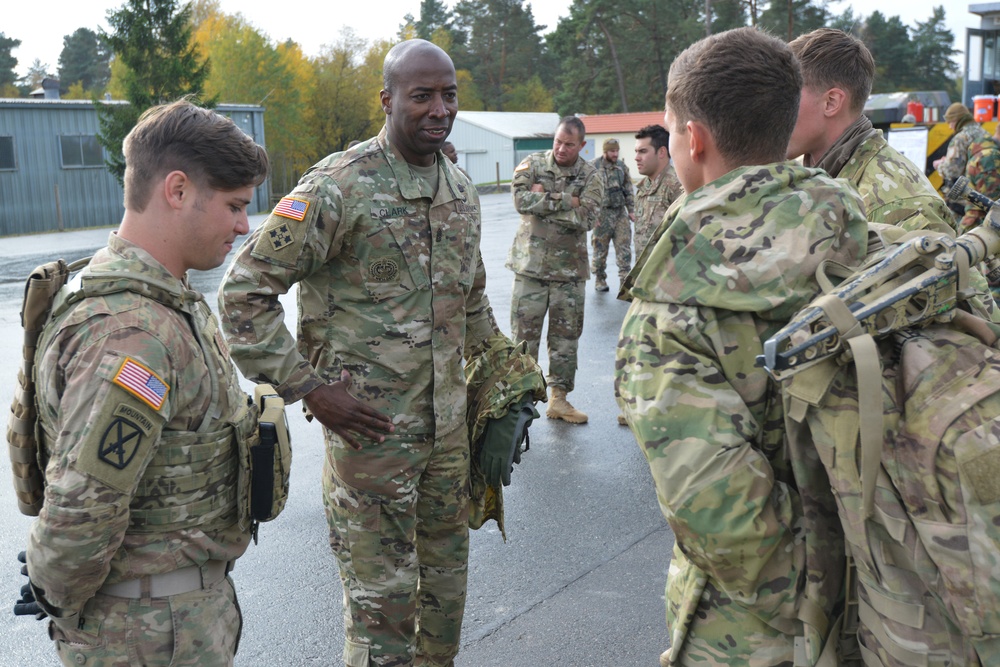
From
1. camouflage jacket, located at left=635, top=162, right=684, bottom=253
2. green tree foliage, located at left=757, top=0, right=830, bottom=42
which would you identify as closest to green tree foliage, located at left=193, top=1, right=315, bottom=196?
green tree foliage, located at left=757, top=0, right=830, bottom=42

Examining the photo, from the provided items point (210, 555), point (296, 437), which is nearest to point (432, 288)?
point (210, 555)

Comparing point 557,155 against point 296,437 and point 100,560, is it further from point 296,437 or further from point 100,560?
point 100,560

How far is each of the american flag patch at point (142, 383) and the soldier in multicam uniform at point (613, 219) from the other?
1054 centimetres

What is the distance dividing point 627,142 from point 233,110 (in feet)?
70.2

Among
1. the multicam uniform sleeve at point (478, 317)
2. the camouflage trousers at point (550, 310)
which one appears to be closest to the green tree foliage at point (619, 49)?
the camouflage trousers at point (550, 310)

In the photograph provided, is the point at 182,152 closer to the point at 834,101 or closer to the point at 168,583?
the point at 168,583

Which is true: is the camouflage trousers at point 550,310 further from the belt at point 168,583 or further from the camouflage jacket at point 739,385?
the camouflage jacket at point 739,385

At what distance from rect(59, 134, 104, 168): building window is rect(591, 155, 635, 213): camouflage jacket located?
70.7 feet

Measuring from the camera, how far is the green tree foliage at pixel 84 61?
71.7 m

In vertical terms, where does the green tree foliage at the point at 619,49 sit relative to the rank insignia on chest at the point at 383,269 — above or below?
above

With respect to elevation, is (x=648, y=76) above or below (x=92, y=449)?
above

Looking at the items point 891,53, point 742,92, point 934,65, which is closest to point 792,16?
point 891,53

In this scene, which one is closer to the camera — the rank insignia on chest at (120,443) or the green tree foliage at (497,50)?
the rank insignia on chest at (120,443)

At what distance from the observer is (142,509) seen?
202 centimetres
